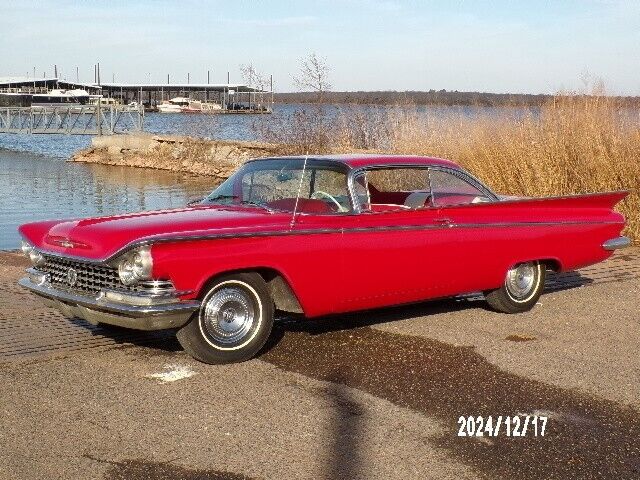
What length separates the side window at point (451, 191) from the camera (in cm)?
730

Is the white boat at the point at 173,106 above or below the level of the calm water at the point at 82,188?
below

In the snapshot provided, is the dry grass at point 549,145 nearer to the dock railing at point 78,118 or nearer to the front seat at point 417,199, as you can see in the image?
the front seat at point 417,199

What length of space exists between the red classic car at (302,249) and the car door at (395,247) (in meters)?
0.01

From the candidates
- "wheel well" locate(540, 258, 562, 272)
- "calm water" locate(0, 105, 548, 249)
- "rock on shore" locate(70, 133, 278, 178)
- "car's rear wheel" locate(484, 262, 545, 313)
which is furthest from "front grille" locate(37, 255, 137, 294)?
"rock on shore" locate(70, 133, 278, 178)

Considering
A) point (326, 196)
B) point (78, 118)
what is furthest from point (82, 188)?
point (78, 118)

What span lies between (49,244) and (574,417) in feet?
11.9

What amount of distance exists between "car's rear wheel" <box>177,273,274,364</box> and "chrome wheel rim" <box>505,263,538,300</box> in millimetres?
2567

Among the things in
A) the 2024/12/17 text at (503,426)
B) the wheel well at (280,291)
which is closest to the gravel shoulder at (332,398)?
the 2024/12/17 text at (503,426)

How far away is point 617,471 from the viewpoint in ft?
14.1

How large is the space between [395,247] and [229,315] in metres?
1.42

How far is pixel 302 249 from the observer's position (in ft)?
20.4

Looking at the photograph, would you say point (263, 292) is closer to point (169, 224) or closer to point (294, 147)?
point (169, 224)

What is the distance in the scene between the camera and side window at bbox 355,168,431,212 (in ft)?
22.3

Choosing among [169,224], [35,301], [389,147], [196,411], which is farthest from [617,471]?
[389,147]
